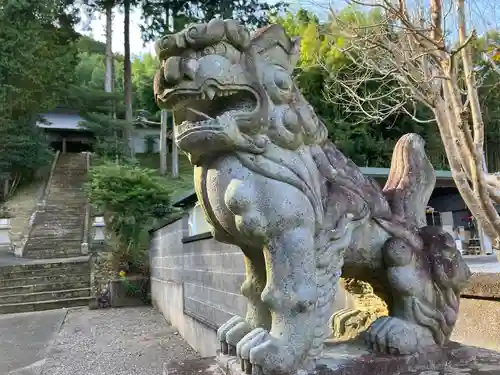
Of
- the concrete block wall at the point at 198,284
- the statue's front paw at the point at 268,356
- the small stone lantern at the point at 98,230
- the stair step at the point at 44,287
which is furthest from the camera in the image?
the small stone lantern at the point at 98,230

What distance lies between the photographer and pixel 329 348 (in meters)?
1.79

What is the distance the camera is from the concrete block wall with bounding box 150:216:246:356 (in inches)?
162

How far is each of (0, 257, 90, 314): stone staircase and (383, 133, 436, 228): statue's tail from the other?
966 cm

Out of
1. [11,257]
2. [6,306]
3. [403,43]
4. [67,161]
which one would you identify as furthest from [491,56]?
[67,161]

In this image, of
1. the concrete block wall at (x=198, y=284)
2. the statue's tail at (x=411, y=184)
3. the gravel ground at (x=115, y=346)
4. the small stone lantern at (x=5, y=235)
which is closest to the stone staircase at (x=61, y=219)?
the small stone lantern at (x=5, y=235)

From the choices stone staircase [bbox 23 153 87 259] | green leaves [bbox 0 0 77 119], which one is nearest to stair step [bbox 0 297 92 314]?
stone staircase [bbox 23 153 87 259]

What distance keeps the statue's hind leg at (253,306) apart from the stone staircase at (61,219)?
516 inches

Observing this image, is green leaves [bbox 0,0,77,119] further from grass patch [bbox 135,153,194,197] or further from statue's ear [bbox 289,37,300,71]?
statue's ear [bbox 289,37,300,71]

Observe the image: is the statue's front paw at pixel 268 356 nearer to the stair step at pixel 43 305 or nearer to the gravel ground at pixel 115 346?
the gravel ground at pixel 115 346

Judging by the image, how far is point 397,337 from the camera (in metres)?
1.66

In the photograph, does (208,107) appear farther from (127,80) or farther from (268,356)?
(127,80)

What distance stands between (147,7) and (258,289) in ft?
67.1

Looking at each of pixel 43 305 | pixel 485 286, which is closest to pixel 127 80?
pixel 43 305

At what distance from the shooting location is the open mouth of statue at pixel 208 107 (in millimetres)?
Result: 1527
